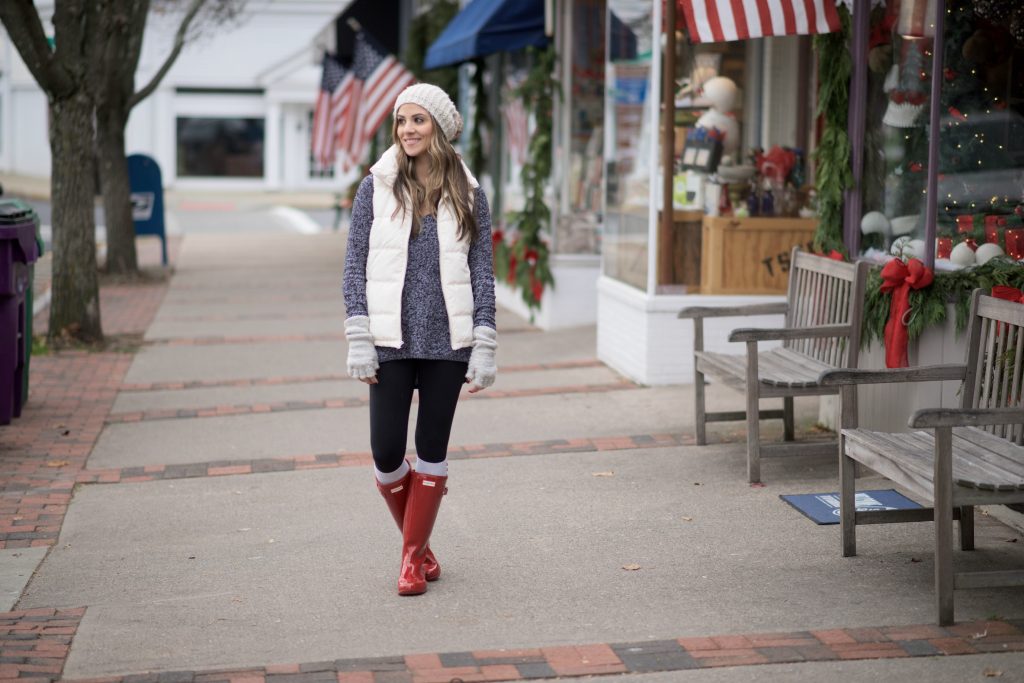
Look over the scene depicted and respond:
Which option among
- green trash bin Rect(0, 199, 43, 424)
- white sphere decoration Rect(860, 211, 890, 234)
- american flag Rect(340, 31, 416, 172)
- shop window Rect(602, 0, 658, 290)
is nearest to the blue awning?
shop window Rect(602, 0, 658, 290)

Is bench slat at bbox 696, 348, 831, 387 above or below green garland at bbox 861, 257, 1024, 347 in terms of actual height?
below

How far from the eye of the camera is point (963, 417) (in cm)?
482

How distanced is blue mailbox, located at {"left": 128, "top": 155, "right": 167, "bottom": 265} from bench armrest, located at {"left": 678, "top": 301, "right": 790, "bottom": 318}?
1303 centimetres

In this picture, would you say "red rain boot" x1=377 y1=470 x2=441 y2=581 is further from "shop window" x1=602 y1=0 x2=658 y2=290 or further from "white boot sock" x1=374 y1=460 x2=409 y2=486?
"shop window" x1=602 y1=0 x2=658 y2=290

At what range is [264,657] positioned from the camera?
15.4 feet

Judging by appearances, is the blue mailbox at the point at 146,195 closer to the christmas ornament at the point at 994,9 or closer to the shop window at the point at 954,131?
the shop window at the point at 954,131

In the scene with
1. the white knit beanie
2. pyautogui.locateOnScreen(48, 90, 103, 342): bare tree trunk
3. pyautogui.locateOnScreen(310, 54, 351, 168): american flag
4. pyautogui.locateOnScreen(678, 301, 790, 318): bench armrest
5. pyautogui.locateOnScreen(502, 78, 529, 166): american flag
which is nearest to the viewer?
the white knit beanie

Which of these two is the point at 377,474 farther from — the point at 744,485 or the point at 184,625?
the point at 744,485

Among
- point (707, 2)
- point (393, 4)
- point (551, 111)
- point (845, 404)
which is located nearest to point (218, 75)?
point (393, 4)

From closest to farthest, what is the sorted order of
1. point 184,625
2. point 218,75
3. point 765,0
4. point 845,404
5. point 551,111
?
point 184,625 → point 845,404 → point 765,0 → point 551,111 → point 218,75

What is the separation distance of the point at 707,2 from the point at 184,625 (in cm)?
507

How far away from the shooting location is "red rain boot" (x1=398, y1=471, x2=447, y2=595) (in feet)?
17.5

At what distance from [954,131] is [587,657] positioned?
3811 millimetres

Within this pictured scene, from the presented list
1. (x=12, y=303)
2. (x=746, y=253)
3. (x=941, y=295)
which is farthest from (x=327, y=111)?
(x=941, y=295)
